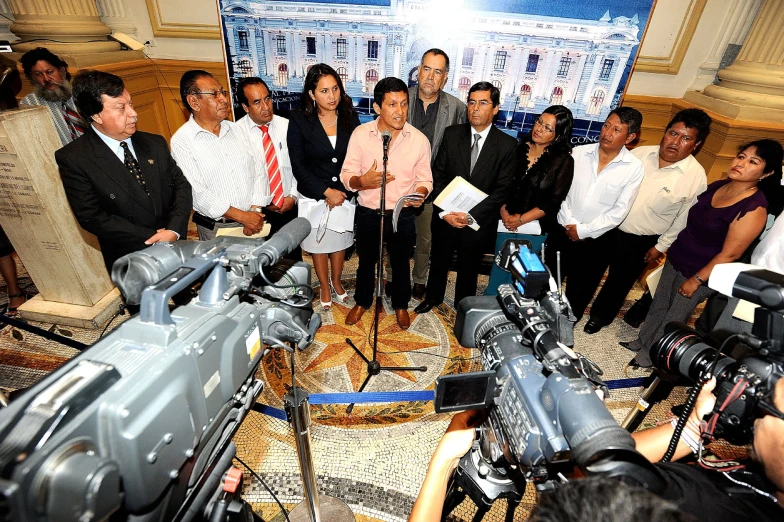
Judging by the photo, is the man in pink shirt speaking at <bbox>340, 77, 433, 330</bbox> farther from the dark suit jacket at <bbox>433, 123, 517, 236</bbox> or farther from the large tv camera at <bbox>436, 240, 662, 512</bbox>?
the large tv camera at <bbox>436, 240, 662, 512</bbox>

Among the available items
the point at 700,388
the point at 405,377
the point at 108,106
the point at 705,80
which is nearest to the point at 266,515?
the point at 405,377

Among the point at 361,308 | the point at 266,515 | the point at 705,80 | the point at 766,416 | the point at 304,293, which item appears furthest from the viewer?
the point at 705,80

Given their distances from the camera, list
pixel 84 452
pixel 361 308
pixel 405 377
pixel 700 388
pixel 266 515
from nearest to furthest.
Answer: pixel 84 452 → pixel 700 388 → pixel 266 515 → pixel 405 377 → pixel 361 308

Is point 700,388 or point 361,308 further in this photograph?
point 361,308

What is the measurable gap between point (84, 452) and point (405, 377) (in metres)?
2.34

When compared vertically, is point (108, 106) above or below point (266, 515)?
above

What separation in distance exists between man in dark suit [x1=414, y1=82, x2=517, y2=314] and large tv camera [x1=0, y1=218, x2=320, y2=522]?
1991mm

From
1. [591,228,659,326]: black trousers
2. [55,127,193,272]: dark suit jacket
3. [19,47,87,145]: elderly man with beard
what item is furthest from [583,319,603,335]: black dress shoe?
[19,47,87,145]: elderly man with beard

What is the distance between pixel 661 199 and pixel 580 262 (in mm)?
760

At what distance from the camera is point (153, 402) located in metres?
0.87

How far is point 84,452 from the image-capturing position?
754 millimetres

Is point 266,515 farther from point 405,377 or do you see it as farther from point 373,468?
point 405,377

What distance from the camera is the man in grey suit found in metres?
3.15

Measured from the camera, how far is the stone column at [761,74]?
11.6ft
